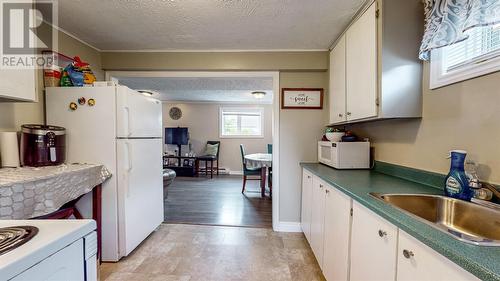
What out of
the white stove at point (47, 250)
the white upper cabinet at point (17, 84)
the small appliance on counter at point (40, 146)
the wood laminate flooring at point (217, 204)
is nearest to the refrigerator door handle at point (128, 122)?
the small appliance on counter at point (40, 146)

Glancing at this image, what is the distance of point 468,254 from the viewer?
64 centimetres

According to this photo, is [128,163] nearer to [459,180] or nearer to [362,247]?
[362,247]

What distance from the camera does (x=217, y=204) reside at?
391cm

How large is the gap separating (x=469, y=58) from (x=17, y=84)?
2698mm

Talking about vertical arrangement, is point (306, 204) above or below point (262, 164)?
below

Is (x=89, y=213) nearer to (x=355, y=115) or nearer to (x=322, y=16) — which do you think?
(x=355, y=115)

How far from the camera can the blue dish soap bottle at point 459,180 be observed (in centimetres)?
114

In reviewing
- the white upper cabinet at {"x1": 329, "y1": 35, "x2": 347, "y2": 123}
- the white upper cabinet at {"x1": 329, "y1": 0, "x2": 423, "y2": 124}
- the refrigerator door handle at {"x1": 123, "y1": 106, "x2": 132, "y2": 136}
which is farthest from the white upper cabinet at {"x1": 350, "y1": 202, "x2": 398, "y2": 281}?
the refrigerator door handle at {"x1": 123, "y1": 106, "x2": 132, "y2": 136}

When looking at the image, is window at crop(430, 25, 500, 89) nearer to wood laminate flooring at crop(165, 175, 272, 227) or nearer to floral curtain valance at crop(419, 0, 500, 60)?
floral curtain valance at crop(419, 0, 500, 60)

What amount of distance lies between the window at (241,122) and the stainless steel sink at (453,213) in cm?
583

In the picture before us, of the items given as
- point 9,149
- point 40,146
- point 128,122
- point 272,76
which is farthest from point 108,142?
point 272,76

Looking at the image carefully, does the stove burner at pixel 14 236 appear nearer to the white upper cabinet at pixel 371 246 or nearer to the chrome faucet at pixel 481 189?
the white upper cabinet at pixel 371 246

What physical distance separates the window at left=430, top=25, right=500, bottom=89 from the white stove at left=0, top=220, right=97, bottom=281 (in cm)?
188

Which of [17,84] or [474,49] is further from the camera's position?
[17,84]
